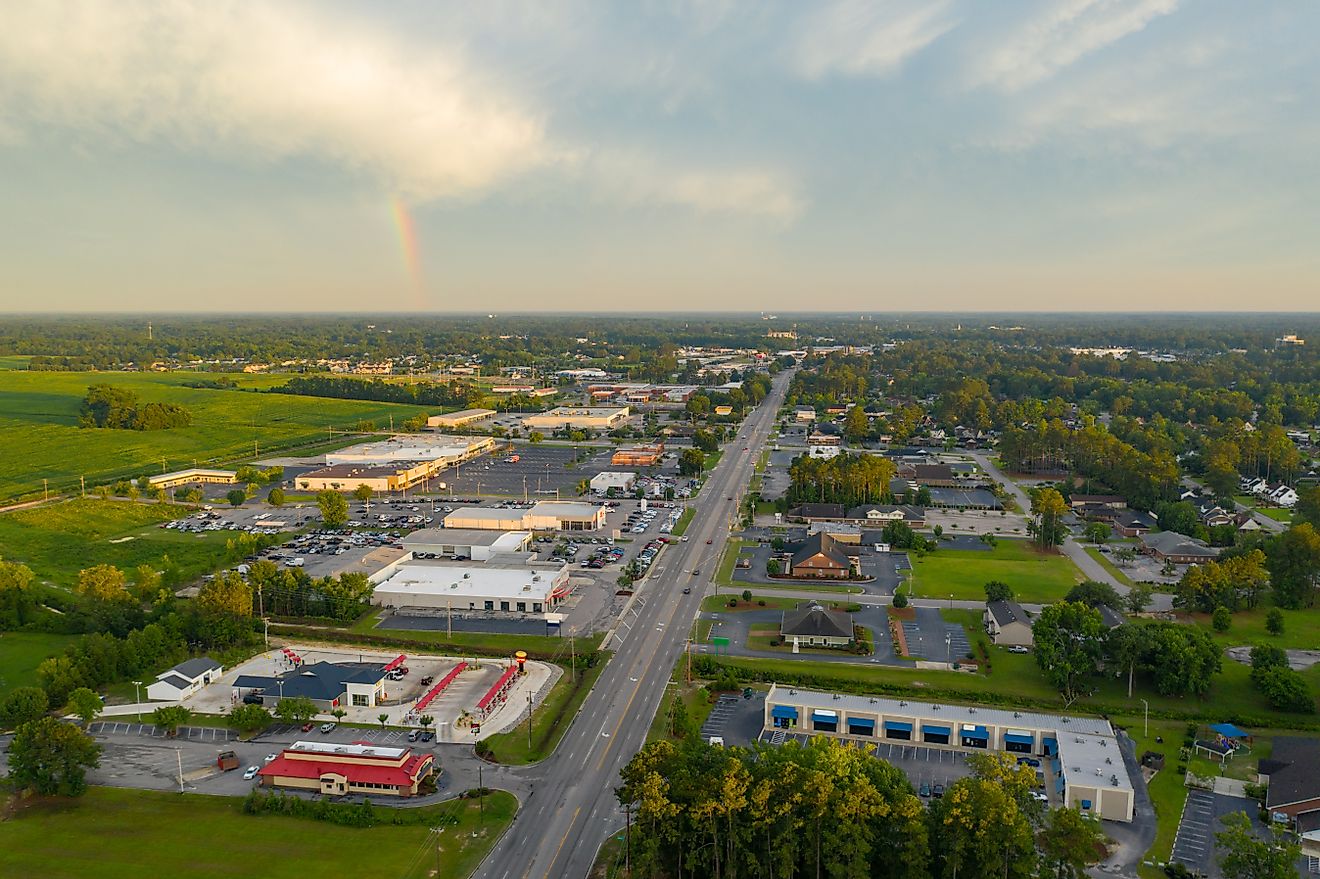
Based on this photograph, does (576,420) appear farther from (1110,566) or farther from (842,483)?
(1110,566)

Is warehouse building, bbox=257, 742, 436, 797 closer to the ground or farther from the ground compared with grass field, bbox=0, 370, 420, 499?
closer to the ground

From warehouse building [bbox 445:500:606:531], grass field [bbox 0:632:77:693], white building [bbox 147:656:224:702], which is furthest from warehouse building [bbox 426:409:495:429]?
white building [bbox 147:656:224:702]

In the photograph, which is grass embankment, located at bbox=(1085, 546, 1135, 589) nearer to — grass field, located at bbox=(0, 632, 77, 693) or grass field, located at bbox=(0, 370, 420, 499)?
grass field, located at bbox=(0, 632, 77, 693)

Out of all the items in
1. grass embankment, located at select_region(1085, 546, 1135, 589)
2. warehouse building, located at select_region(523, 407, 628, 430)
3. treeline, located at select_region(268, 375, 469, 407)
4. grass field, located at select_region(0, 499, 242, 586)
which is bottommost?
Answer: grass embankment, located at select_region(1085, 546, 1135, 589)

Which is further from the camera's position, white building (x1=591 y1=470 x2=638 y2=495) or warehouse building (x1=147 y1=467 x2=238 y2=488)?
warehouse building (x1=147 y1=467 x2=238 y2=488)

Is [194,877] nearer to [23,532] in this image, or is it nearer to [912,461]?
[23,532]

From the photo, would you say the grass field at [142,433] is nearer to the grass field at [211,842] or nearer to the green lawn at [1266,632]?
the grass field at [211,842]

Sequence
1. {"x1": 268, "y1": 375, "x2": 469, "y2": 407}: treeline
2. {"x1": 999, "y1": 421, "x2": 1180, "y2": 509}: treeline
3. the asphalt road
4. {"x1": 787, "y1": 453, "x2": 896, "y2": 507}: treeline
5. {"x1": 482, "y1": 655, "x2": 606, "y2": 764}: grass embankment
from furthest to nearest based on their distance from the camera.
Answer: {"x1": 268, "y1": 375, "x2": 469, "y2": 407}: treeline
{"x1": 999, "y1": 421, "x2": 1180, "y2": 509}: treeline
{"x1": 787, "y1": 453, "x2": 896, "y2": 507}: treeline
{"x1": 482, "y1": 655, "x2": 606, "y2": 764}: grass embankment
the asphalt road
